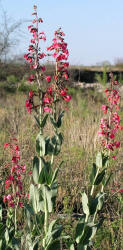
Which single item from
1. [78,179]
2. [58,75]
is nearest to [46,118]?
[58,75]

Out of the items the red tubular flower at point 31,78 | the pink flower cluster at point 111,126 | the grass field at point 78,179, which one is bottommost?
the grass field at point 78,179

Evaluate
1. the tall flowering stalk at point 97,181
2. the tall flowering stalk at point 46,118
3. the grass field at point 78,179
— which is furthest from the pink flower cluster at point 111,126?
the grass field at point 78,179

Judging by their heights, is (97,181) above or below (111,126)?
below

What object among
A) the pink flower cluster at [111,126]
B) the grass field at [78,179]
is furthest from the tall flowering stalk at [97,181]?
the grass field at [78,179]

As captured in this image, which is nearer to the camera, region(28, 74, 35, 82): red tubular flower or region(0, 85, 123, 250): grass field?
region(28, 74, 35, 82): red tubular flower

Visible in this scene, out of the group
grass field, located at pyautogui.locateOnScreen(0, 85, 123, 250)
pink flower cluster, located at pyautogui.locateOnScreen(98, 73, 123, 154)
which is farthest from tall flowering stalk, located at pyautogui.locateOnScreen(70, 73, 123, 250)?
grass field, located at pyautogui.locateOnScreen(0, 85, 123, 250)

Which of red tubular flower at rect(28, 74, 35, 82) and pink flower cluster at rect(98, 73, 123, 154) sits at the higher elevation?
red tubular flower at rect(28, 74, 35, 82)

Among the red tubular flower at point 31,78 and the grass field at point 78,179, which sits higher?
the red tubular flower at point 31,78

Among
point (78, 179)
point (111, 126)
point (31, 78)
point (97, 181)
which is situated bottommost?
point (78, 179)

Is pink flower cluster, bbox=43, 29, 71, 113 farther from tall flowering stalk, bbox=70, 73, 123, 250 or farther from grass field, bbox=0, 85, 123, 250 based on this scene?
grass field, bbox=0, 85, 123, 250

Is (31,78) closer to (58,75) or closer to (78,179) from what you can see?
(58,75)

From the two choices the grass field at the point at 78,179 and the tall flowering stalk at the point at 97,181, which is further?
the grass field at the point at 78,179

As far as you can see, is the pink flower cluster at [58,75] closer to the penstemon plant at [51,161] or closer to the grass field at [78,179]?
the penstemon plant at [51,161]

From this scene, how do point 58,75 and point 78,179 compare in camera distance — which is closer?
point 58,75
